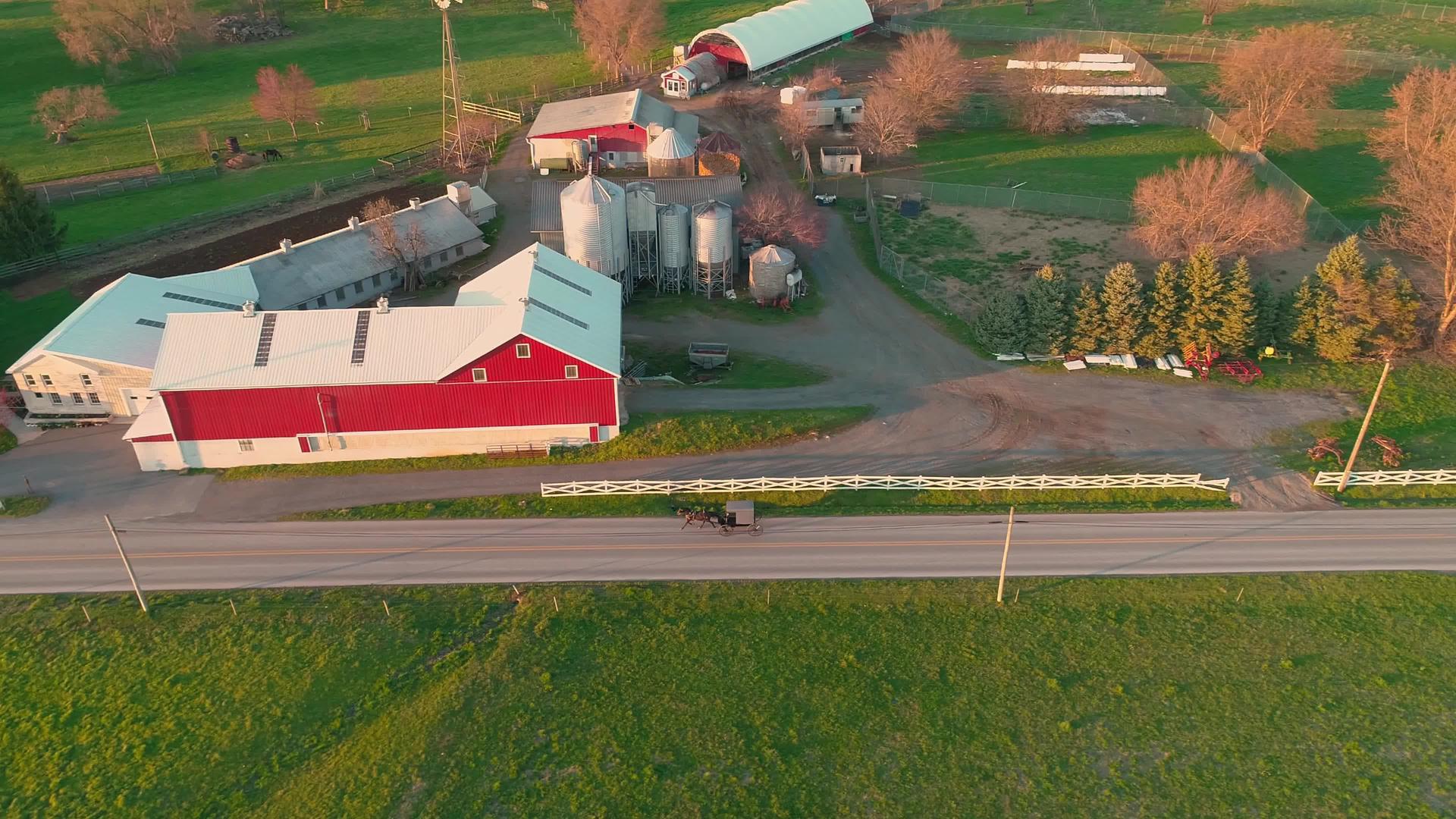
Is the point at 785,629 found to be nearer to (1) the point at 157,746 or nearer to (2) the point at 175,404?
(1) the point at 157,746

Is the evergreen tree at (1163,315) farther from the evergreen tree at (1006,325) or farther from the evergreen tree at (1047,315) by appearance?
the evergreen tree at (1006,325)

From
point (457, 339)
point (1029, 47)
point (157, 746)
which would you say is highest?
point (1029, 47)

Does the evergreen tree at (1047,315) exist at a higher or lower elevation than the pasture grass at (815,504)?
higher

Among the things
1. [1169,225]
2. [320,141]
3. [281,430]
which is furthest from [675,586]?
[320,141]

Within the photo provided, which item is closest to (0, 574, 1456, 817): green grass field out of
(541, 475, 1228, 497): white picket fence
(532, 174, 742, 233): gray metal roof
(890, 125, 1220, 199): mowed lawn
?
(541, 475, 1228, 497): white picket fence

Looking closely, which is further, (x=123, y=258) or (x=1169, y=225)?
(x=123, y=258)

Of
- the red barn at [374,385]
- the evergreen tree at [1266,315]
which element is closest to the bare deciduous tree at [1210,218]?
the evergreen tree at [1266,315]

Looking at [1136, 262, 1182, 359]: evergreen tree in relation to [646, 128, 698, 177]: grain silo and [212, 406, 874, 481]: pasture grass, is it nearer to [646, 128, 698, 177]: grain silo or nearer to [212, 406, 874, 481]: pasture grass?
[212, 406, 874, 481]: pasture grass
